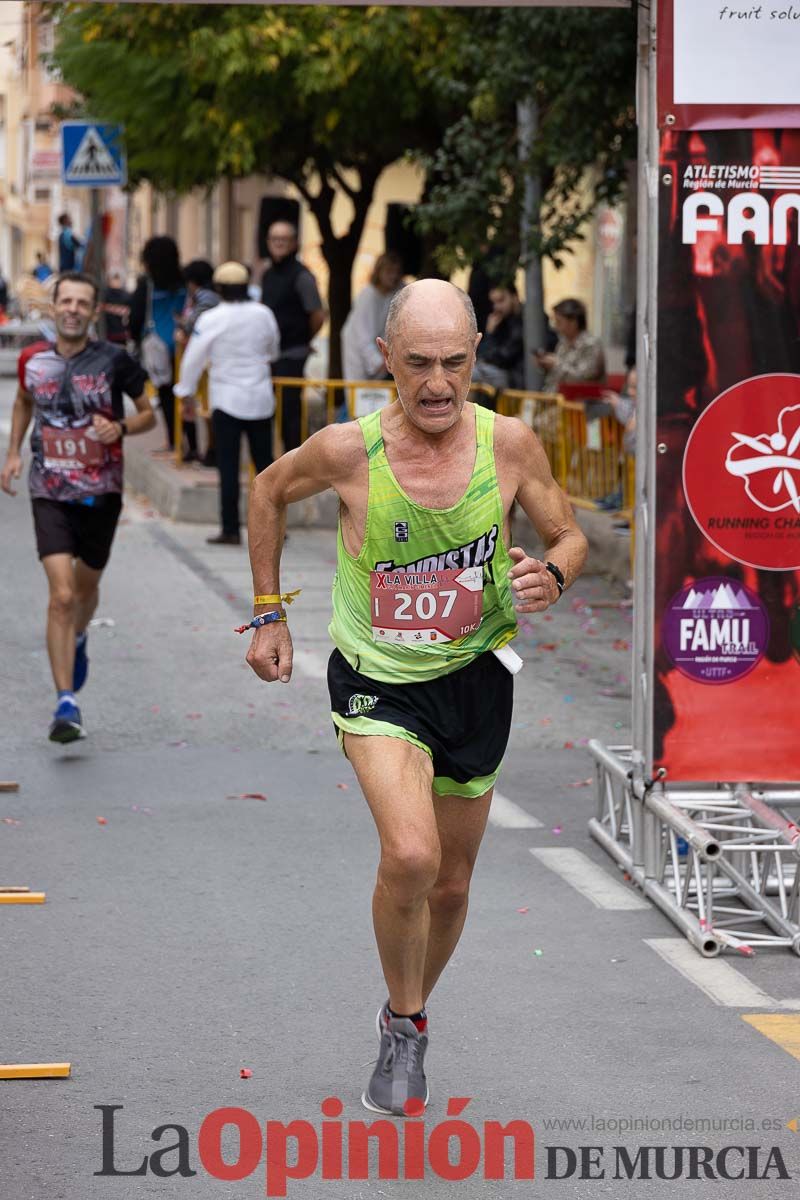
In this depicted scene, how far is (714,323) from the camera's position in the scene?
6957 millimetres

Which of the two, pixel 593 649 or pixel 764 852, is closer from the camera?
pixel 764 852

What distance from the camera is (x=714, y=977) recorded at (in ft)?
20.7

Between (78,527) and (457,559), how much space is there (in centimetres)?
450

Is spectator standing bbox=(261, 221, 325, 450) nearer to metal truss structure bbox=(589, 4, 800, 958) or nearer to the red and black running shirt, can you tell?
the red and black running shirt

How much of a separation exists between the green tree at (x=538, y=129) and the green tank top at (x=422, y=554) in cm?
844

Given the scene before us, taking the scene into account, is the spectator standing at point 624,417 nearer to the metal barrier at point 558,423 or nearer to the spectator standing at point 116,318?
the metal barrier at point 558,423

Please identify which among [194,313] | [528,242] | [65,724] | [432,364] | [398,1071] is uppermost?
[528,242]

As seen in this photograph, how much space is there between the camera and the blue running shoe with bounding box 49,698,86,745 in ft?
29.5

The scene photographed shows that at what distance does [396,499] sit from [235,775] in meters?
4.02

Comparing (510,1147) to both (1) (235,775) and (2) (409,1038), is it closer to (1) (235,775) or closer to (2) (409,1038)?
(2) (409,1038)

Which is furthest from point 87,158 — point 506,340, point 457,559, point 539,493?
point 457,559

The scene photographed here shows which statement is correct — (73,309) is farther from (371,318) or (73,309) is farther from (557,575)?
(371,318)

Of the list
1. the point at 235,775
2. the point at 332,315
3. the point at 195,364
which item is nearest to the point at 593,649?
the point at 235,775

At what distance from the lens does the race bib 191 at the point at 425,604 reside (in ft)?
16.7
